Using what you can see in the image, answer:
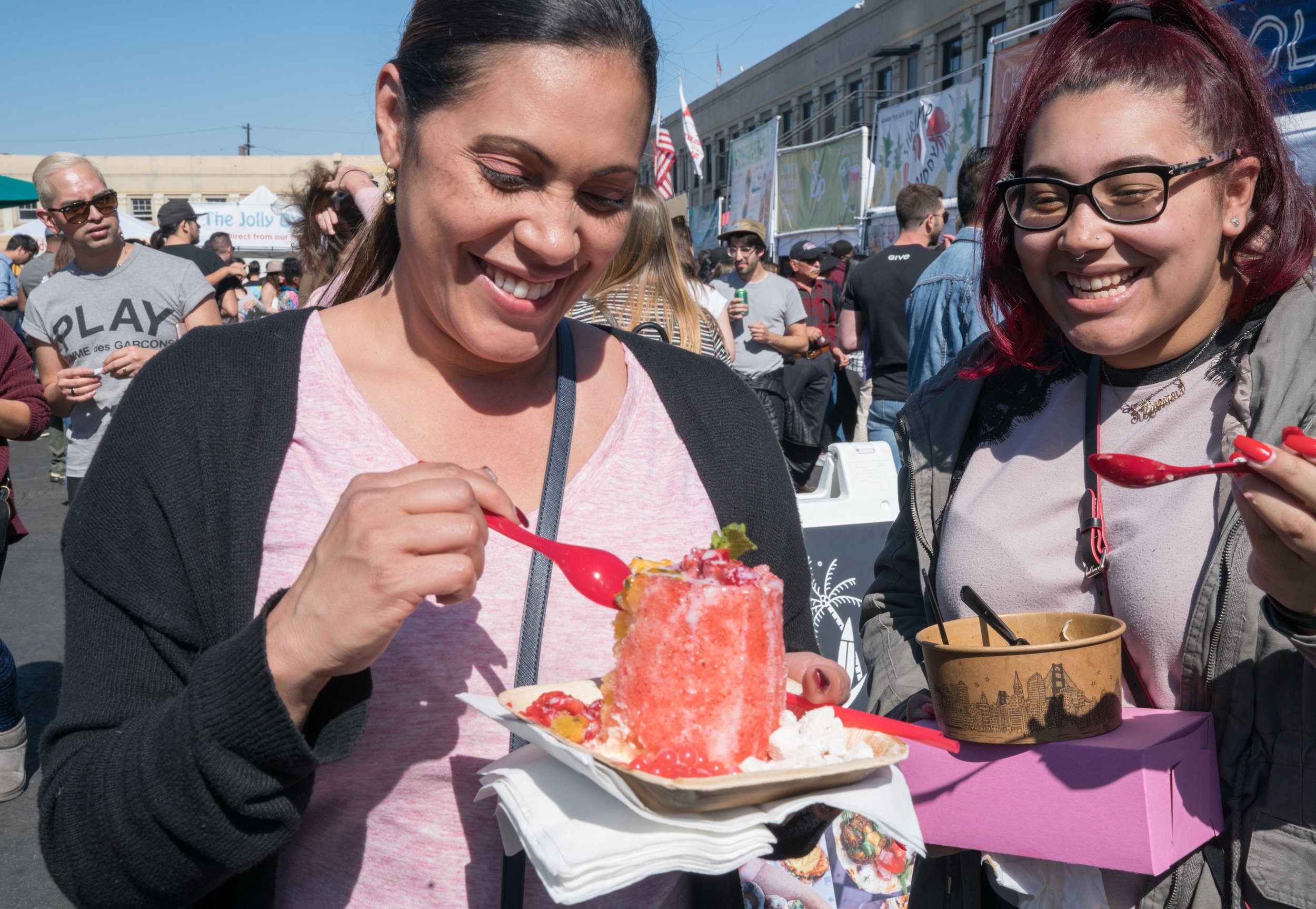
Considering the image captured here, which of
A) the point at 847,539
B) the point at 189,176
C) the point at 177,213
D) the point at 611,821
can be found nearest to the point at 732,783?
the point at 611,821

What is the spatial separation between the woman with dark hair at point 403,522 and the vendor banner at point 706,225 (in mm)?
23269

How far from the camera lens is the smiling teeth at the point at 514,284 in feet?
4.96

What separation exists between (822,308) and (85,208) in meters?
7.25

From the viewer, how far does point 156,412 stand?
1.40 meters

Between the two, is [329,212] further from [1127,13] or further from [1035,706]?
[1035,706]

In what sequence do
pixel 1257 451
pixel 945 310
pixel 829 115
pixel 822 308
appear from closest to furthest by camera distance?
pixel 1257 451 < pixel 945 310 < pixel 822 308 < pixel 829 115

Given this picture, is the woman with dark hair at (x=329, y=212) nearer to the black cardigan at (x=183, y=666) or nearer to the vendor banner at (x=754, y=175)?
the black cardigan at (x=183, y=666)

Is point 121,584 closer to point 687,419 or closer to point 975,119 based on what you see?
point 687,419

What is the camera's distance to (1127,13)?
197 centimetres

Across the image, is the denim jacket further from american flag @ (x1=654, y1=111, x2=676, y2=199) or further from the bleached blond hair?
american flag @ (x1=654, y1=111, x2=676, y2=199)

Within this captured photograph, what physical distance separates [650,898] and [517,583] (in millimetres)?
490

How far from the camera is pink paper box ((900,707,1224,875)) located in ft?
5.13

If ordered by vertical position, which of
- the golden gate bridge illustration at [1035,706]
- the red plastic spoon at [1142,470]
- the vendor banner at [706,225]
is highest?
the vendor banner at [706,225]

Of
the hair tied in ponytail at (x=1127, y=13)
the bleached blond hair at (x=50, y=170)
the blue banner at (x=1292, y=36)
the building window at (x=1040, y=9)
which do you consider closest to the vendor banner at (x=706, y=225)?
the building window at (x=1040, y=9)
